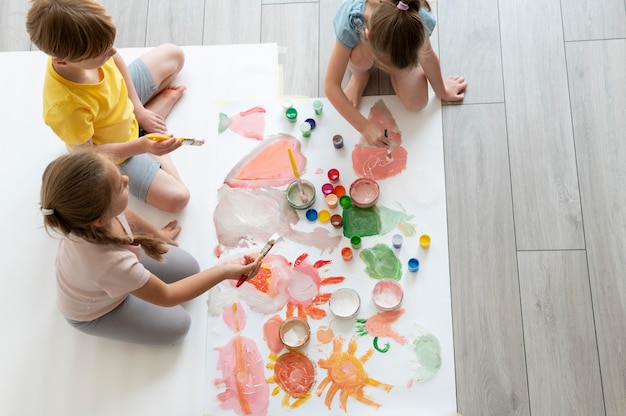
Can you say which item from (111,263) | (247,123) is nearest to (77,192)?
(111,263)

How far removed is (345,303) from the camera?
1573mm

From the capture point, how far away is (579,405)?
1479mm

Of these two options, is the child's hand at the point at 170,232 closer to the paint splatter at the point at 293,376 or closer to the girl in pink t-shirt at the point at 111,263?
the girl in pink t-shirt at the point at 111,263

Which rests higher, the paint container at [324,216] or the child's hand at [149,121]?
the child's hand at [149,121]

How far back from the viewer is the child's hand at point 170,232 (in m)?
1.66

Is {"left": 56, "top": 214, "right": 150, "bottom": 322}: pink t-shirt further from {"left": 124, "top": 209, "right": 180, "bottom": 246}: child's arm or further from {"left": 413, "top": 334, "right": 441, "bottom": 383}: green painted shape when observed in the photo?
{"left": 413, "top": 334, "right": 441, "bottom": 383}: green painted shape

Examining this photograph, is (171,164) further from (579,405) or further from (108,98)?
(579,405)

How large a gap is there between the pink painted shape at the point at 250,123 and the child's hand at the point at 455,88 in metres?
0.56

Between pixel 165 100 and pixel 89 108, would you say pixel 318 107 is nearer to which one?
pixel 165 100

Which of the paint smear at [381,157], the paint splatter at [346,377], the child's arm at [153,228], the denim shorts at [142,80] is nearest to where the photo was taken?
the paint splatter at [346,377]

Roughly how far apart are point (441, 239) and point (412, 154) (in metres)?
0.27

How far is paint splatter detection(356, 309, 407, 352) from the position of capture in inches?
60.2

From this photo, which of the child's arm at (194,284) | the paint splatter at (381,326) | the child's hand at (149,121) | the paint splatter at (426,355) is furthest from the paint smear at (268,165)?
the paint splatter at (426,355)

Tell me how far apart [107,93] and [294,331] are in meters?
0.80
